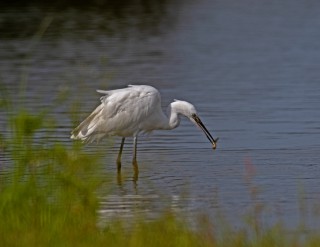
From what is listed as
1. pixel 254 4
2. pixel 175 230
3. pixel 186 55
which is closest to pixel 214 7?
pixel 254 4

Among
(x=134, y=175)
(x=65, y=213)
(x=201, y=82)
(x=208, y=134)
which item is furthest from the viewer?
(x=201, y=82)

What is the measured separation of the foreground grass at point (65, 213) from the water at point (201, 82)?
502 mm

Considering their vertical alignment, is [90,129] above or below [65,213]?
below

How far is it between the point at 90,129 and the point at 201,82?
24.0ft

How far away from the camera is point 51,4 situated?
3525 centimetres

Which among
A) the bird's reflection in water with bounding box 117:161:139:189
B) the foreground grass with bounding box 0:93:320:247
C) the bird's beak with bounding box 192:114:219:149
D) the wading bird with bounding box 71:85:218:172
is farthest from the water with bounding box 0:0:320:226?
the foreground grass with bounding box 0:93:320:247

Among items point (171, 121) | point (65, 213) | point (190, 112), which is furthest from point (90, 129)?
point (65, 213)

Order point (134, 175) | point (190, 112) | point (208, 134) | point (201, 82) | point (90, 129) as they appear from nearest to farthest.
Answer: point (134, 175)
point (90, 129)
point (208, 134)
point (190, 112)
point (201, 82)

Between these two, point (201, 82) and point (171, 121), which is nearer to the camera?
point (171, 121)

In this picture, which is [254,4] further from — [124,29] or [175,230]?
[175,230]

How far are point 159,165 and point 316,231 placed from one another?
509 centimetres

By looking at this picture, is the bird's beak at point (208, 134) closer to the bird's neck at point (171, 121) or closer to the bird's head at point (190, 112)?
the bird's head at point (190, 112)

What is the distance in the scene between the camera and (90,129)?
46.1ft

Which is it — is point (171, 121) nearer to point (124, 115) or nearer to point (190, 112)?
point (190, 112)
